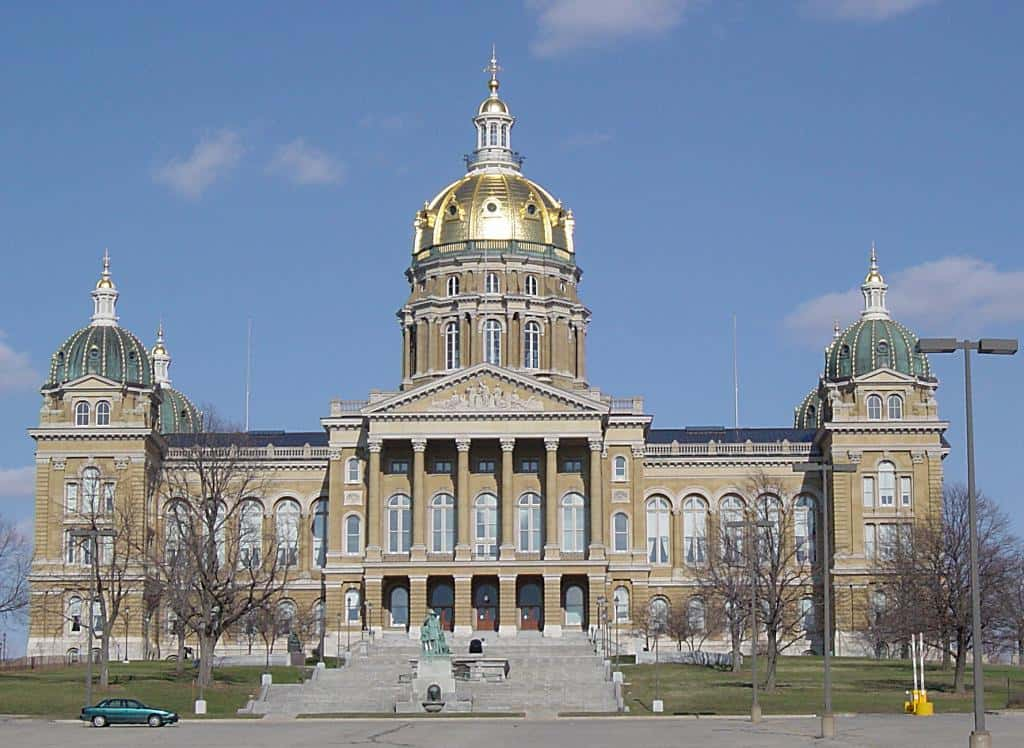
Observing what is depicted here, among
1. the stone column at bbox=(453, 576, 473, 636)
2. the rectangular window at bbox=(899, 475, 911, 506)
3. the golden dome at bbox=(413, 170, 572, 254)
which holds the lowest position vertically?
the stone column at bbox=(453, 576, 473, 636)

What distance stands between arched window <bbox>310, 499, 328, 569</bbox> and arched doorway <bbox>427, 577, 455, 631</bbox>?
11.6 meters

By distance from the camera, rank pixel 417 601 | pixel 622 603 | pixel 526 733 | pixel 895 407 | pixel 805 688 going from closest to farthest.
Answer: pixel 526 733 → pixel 805 688 → pixel 417 601 → pixel 622 603 → pixel 895 407

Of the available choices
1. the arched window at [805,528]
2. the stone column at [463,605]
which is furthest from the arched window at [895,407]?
the stone column at [463,605]

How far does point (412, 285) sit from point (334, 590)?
23.7 metres

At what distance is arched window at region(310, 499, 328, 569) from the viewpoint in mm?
132250

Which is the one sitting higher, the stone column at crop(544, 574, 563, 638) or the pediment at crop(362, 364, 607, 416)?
the pediment at crop(362, 364, 607, 416)

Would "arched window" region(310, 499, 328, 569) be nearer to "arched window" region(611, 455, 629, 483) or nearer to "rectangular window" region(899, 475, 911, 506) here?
"arched window" region(611, 455, 629, 483)

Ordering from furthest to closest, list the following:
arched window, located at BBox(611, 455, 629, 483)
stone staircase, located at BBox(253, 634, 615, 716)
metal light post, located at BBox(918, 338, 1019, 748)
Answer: arched window, located at BBox(611, 455, 629, 483) → stone staircase, located at BBox(253, 634, 615, 716) → metal light post, located at BBox(918, 338, 1019, 748)

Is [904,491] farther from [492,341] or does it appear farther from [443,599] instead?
[443,599]

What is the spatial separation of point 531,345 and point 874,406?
23.3m

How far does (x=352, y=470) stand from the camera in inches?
4973

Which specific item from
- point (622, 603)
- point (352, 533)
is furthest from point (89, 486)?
point (622, 603)

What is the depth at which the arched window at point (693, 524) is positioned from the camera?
430 feet

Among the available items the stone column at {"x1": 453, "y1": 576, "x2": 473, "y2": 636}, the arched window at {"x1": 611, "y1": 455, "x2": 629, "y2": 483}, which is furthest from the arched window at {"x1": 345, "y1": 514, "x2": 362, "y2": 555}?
the arched window at {"x1": 611, "y1": 455, "x2": 629, "y2": 483}
